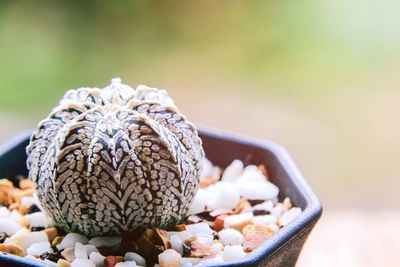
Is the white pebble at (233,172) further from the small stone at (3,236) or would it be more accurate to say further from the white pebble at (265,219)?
the small stone at (3,236)

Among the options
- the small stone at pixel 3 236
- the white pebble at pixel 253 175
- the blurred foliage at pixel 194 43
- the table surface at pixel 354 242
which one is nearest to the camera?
the small stone at pixel 3 236

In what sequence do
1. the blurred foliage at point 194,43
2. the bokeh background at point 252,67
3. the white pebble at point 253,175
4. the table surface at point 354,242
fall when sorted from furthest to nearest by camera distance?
the blurred foliage at point 194,43
the bokeh background at point 252,67
the table surface at point 354,242
the white pebble at point 253,175

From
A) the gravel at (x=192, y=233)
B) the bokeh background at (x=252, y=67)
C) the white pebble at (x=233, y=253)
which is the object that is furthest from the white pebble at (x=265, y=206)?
the bokeh background at (x=252, y=67)

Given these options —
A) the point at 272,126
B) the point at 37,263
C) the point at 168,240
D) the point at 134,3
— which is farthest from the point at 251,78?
the point at 37,263

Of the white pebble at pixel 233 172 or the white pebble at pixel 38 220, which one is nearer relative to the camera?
the white pebble at pixel 38 220

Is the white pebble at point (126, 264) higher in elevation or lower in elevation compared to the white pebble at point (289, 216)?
A: lower

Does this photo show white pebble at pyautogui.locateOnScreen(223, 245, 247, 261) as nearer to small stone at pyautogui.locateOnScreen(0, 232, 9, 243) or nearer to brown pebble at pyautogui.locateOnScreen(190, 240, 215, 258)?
brown pebble at pyautogui.locateOnScreen(190, 240, 215, 258)

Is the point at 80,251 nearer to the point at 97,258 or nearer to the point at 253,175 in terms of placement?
the point at 97,258
